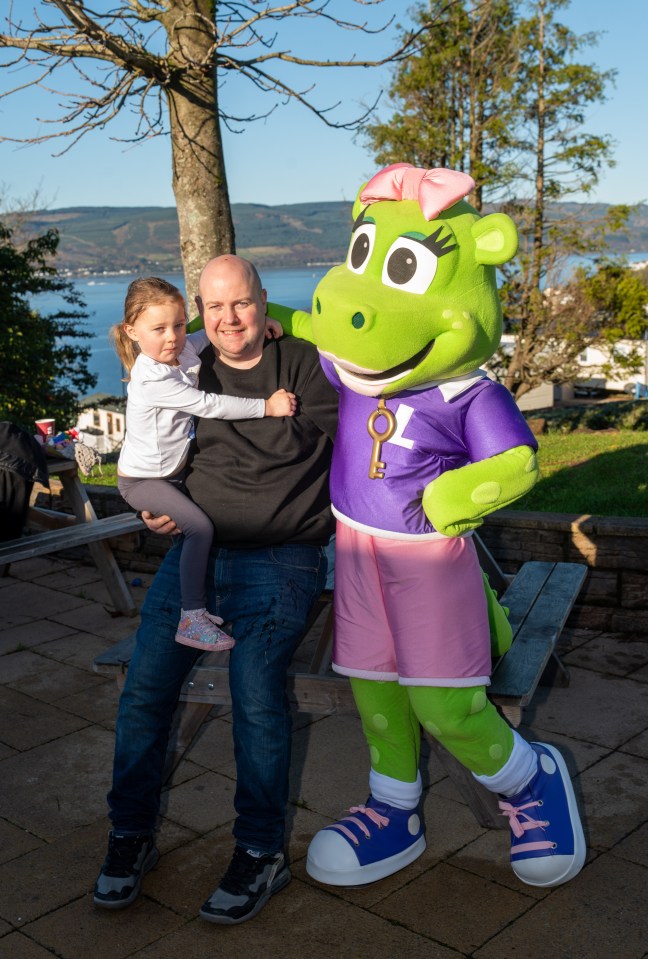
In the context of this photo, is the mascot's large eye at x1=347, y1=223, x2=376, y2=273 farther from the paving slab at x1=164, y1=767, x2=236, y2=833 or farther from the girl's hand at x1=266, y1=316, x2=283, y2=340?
the paving slab at x1=164, y1=767, x2=236, y2=833

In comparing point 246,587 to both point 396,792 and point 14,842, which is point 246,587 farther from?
point 14,842

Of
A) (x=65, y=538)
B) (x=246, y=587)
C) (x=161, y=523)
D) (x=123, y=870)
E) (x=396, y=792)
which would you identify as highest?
(x=161, y=523)

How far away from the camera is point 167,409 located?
330 centimetres

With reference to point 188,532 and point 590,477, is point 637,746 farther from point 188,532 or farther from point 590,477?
point 590,477

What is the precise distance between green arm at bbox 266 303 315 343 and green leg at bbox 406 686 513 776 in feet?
4.16

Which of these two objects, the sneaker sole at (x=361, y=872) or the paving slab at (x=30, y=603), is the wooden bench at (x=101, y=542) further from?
the sneaker sole at (x=361, y=872)

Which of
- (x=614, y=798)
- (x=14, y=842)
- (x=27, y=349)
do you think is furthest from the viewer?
(x=27, y=349)

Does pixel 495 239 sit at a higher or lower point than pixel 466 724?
higher

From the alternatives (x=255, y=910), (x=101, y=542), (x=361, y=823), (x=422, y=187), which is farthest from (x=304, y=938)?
(x=101, y=542)

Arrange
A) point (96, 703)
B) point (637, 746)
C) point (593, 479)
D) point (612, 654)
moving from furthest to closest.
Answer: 1. point (593, 479)
2. point (612, 654)
3. point (96, 703)
4. point (637, 746)

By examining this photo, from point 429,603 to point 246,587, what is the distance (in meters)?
0.63

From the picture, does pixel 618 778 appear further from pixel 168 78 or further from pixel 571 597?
pixel 168 78

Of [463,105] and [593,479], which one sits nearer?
[593,479]

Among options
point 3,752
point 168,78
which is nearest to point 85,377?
point 168,78
